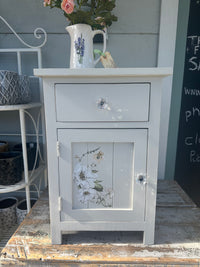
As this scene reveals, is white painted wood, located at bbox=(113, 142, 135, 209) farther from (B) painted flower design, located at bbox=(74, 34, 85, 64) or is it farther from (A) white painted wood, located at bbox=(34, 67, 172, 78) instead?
(B) painted flower design, located at bbox=(74, 34, 85, 64)

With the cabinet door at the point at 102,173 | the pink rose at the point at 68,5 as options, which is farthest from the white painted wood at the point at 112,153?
the pink rose at the point at 68,5

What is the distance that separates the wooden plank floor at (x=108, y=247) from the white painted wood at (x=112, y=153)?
0.05 metres

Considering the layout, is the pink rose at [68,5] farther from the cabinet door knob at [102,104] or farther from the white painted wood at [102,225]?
the white painted wood at [102,225]

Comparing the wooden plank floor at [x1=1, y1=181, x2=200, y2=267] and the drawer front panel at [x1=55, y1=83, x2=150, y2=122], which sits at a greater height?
the drawer front panel at [x1=55, y1=83, x2=150, y2=122]

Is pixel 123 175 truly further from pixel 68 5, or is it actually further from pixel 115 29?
pixel 115 29

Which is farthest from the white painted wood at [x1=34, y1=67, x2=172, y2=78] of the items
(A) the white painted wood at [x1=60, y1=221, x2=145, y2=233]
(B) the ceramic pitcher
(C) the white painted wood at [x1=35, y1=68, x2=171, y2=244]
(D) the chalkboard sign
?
(D) the chalkboard sign

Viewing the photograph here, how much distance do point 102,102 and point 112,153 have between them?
19 cm

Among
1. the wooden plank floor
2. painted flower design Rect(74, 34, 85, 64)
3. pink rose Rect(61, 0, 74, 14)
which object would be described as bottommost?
the wooden plank floor

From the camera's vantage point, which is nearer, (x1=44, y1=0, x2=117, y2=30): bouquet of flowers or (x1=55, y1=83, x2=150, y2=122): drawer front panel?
(x1=55, y1=83, x2=150, y2=122): drawer front panel

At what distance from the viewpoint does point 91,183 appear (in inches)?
28.4

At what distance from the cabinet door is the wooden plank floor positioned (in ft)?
0.36

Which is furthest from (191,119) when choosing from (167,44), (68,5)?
(68,5)

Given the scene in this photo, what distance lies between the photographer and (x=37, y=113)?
4.10ft

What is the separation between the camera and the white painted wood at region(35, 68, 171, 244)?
0.64 meters
